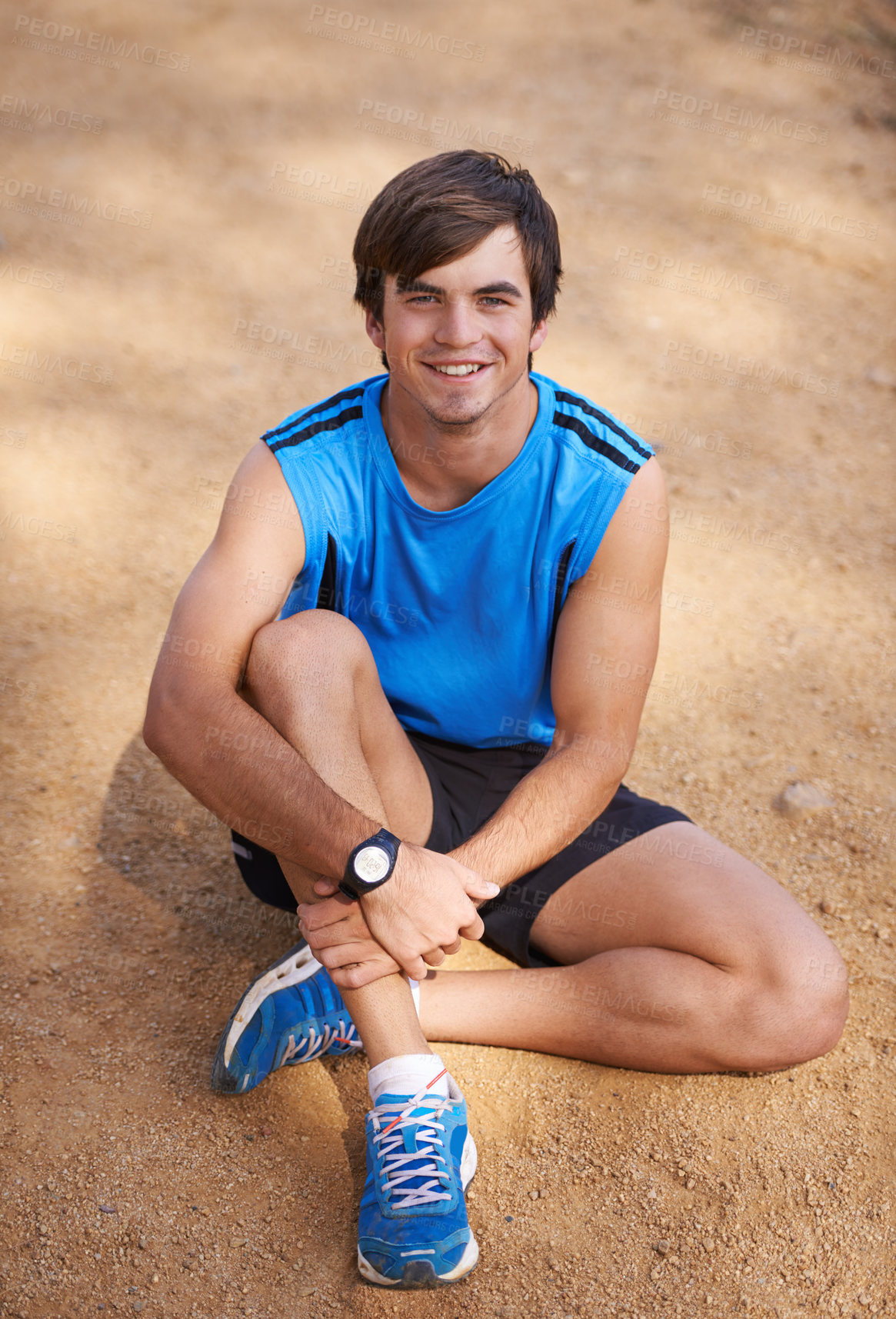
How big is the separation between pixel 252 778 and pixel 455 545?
0.65 meters

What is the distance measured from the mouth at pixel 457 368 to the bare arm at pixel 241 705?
375 millimetres

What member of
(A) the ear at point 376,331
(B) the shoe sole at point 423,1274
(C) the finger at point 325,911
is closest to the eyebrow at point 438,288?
(A) the ear at point 376,331

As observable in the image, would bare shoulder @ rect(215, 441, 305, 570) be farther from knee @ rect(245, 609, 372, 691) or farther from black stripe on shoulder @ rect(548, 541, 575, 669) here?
black stripe on shoulder @ rect(548, 541, 575, 669)

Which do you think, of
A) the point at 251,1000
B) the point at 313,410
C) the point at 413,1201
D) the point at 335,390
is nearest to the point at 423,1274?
the point at 413,1201

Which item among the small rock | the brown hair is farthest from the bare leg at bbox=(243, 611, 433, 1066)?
the small rock

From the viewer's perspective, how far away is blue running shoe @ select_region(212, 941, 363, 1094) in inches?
84.2

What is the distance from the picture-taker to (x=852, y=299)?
213 inches

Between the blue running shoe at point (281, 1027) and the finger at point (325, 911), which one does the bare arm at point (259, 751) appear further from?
the blue running shoe at point (281, 1027)

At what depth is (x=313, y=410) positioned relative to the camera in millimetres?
2301

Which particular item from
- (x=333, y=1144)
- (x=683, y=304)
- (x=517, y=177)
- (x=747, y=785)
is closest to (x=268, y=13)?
(x=683, y=304)

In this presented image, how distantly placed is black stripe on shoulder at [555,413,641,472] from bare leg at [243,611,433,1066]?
633mm

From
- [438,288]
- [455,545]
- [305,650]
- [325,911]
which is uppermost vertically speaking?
[438,288]

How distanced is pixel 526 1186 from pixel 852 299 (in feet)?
15.5

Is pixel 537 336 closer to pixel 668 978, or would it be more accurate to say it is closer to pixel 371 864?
pixel 371 864
